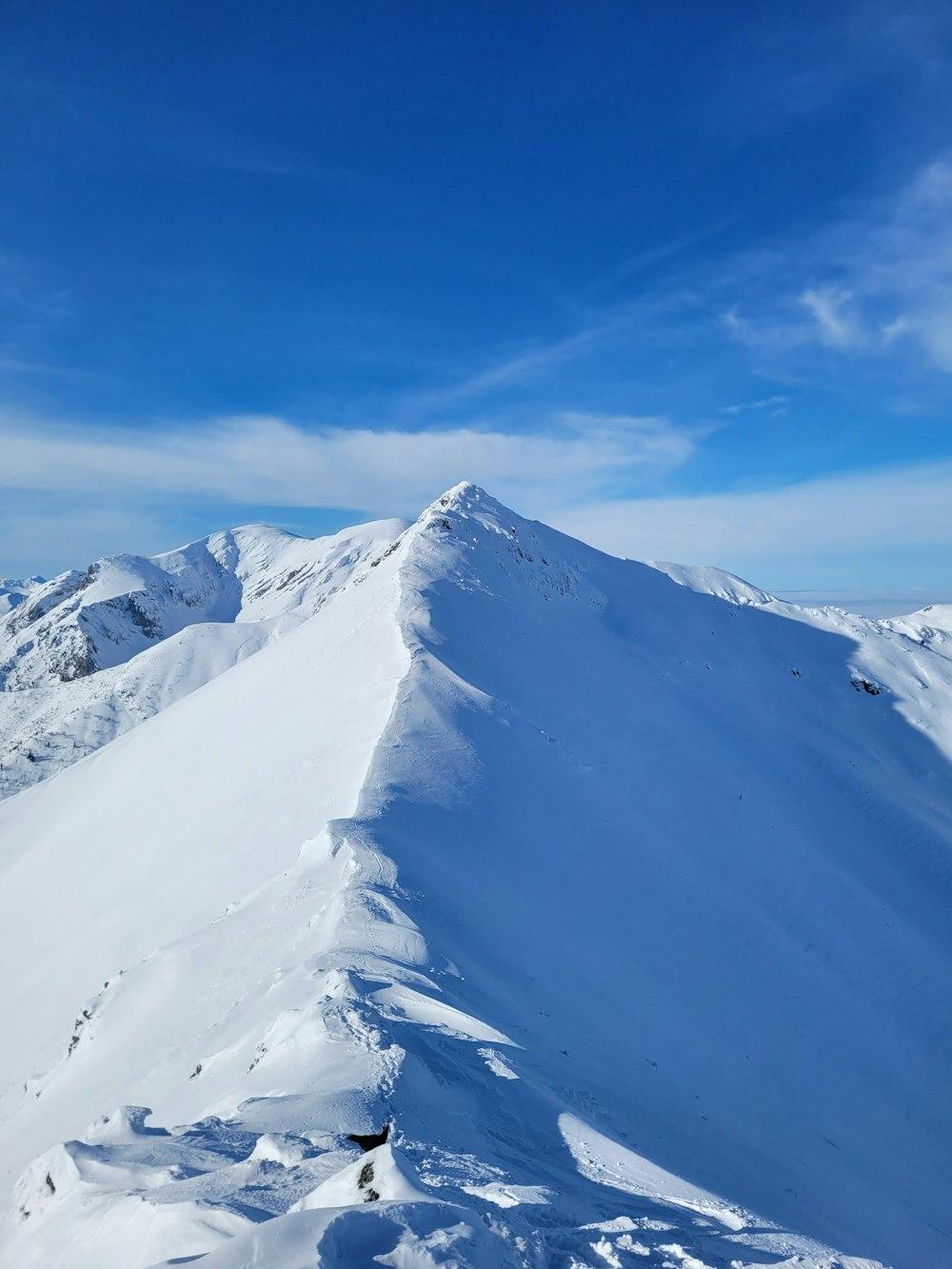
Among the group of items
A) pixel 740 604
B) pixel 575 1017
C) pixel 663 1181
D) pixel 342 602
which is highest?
pixel 740 604

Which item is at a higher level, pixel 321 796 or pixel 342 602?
pixel 342 602

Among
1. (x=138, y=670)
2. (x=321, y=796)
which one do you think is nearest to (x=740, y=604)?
(x=321, y=796)

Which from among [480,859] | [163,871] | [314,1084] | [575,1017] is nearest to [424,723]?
[480,859]

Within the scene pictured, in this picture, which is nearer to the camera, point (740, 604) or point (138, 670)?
point (740, 604)

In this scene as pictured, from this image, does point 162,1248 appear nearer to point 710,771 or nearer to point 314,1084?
point 314,1084

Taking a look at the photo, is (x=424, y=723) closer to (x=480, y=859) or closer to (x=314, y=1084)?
(x=480, y=859)

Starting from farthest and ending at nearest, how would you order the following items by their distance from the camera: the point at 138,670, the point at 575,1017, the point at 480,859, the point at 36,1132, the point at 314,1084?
the point at 138,670
the point at 480,859
the point at 575,1017
the point at 36,1132
the point at 314,1084

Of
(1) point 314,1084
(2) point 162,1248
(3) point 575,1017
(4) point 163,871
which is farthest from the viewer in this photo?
(4) point 163,871
